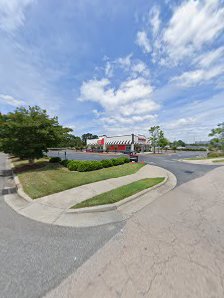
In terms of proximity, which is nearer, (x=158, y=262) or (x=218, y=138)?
(x=158, y=262)

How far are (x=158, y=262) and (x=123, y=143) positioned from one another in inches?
1637

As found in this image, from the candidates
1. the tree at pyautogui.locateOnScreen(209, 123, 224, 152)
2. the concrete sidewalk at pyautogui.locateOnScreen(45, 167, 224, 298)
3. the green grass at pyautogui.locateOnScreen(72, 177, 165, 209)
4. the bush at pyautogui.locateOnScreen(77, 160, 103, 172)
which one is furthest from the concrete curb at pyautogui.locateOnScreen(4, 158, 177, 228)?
the tree at pyautogui.locateOnScreen(209, 123, 224, 152)

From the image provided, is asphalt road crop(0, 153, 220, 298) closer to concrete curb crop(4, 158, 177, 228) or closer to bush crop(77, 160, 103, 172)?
concrete curb crop(4, 158, 177, 228)

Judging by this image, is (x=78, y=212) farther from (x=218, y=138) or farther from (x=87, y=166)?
(x=218, y=138)

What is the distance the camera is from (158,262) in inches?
106

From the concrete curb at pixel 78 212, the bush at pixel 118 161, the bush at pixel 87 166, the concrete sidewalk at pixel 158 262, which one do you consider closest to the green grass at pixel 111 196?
the concrete curb at pixel 78 212

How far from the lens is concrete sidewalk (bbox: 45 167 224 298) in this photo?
7.07ft

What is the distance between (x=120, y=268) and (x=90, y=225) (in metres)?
1.63

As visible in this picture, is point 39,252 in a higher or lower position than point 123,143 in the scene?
lower

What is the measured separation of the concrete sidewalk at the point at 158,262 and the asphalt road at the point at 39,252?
0.73 ft

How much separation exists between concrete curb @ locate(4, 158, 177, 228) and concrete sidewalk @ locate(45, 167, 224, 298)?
0.60 m

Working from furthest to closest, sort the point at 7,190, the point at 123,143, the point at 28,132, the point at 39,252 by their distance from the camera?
the point at 123,143
the point at 28,132
the point at 7,190
the point at 39,252

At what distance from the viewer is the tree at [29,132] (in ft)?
33.7

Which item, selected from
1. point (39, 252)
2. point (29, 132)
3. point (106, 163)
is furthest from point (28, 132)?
point (39, 252)
